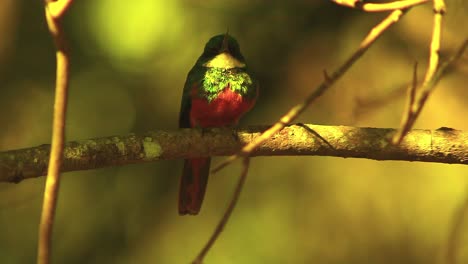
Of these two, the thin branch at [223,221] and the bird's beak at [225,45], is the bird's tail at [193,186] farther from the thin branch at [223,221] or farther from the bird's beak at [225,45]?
the thin branch at [223,221]

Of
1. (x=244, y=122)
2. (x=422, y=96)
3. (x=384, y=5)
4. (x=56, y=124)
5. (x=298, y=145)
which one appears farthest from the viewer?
(x=244, y=122)

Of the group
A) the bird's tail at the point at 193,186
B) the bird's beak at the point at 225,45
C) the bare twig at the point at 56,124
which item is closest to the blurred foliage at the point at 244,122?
the bird's beak at the point at 225,45

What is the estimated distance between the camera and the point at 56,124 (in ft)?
3.10

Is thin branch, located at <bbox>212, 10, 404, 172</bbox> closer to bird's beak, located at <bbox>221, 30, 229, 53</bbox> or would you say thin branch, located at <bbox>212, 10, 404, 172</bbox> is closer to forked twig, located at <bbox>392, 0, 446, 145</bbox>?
forked twig, located at <bbox>392, 0, 446, 145</bbox>

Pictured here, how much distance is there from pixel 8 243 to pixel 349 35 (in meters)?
2.28

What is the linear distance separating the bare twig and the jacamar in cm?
164

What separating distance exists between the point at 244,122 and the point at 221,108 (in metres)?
1.47

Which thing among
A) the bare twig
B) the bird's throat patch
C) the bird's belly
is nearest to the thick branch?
the bird's belly

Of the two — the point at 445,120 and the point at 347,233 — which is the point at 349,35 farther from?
the point at 347,233

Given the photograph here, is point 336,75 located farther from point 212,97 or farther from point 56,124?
point 212,97

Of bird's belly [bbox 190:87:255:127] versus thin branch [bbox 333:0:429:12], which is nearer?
thin branch [bbox 333:0:429:12]

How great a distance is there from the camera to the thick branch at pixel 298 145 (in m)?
1.94

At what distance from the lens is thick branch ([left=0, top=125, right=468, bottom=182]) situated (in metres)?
1.94

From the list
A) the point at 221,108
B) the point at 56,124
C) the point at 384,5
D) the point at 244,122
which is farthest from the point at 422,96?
the point at 244,122
